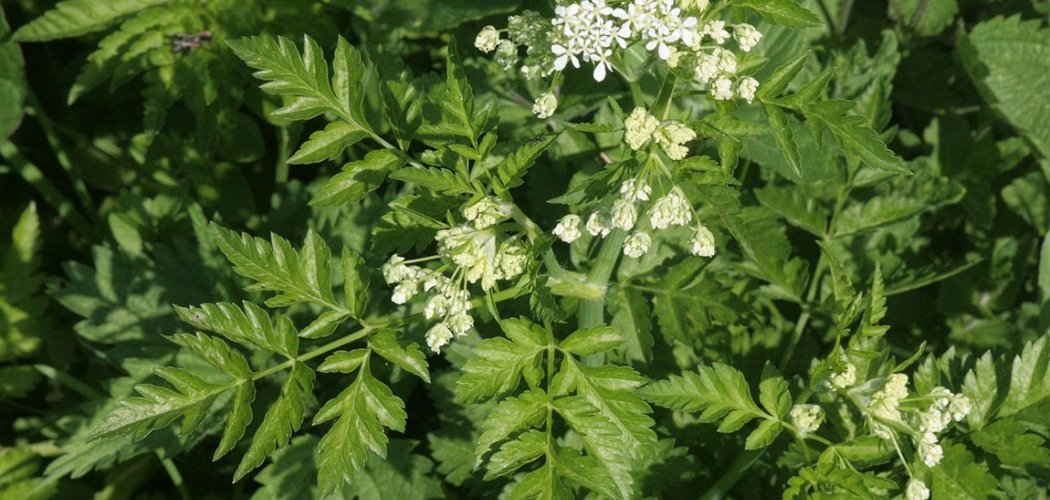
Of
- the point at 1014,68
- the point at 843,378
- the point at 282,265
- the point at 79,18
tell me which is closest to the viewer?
the point at 843,378

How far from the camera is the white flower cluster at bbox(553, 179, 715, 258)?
7.62 ft

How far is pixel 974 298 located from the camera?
4.02 m

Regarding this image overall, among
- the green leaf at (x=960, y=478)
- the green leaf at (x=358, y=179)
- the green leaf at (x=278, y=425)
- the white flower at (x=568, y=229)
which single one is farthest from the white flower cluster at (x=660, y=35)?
the green leaf at (x=960, y=478)

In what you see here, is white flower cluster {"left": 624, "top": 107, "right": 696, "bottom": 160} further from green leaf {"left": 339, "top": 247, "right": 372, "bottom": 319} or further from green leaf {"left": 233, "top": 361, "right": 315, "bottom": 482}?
green leaf {"left": 233, "top": 361, "right": 315, "bottom": 482}

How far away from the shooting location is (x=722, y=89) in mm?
2312

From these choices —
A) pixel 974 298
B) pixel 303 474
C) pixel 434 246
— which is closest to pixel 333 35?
pixel 434 246

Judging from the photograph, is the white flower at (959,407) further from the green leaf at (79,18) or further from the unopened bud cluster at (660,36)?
the green leaf at (79,18)

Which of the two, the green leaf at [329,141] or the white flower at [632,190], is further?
the green leaf at [329,141]

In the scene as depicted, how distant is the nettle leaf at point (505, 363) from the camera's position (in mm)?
2568

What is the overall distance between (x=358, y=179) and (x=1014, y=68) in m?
3.14

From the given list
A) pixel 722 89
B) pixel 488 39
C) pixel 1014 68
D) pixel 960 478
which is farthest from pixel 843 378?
pixel 1014 68

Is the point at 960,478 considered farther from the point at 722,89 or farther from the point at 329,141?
the point at 329,141

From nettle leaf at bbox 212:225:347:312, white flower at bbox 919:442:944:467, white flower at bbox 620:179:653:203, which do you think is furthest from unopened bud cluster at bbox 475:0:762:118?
white flower at bbox 919:442:944:467

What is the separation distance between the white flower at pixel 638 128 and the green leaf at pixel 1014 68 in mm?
2566
